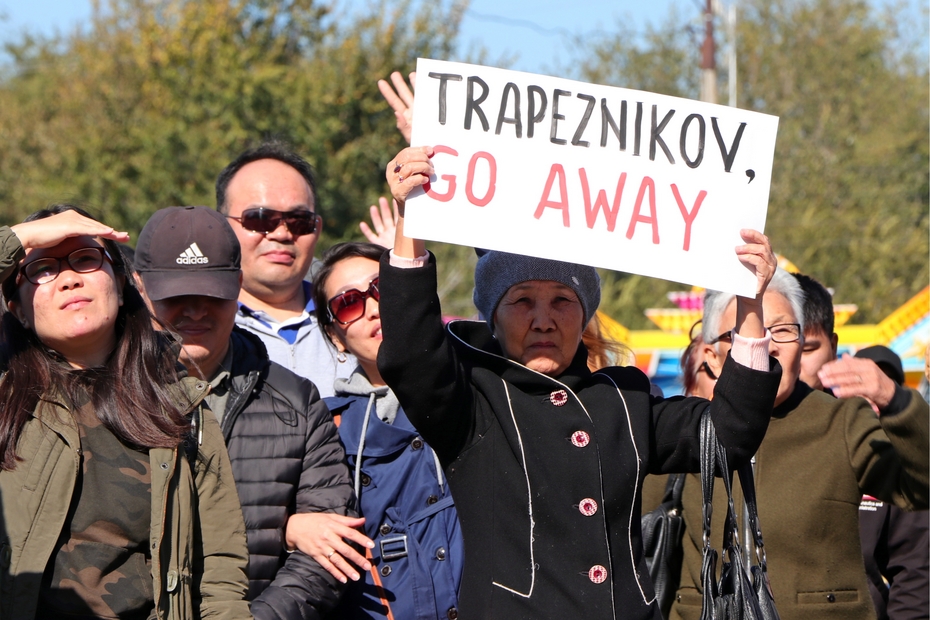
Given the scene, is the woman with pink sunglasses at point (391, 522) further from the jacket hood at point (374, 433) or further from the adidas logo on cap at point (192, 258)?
the adidas logo on cap at point (192, 258)

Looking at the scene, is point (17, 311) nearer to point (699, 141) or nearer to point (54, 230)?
point (54, 230)

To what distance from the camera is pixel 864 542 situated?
4.25 meters

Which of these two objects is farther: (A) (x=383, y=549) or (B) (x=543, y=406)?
(A) (x=383, y=549)

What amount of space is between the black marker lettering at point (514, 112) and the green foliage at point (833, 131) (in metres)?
18.4

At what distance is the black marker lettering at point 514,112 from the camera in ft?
9.04

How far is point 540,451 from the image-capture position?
108 inches

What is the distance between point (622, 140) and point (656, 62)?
31469 mm

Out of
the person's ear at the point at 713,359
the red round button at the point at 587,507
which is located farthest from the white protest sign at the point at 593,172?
the person's ear at the point at 713,359

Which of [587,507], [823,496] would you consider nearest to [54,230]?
[587,507]

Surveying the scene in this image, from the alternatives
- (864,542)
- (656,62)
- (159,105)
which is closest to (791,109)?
(656,62)

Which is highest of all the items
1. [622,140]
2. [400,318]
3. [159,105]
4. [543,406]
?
[159,105]

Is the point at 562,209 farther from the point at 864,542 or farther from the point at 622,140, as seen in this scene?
the point at 864,542

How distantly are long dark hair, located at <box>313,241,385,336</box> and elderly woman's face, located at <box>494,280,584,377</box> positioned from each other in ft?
3.68

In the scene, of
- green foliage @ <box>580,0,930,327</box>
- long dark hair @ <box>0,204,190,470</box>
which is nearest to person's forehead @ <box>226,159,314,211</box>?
long dark hair @ <box>0,204,190,470</box>
